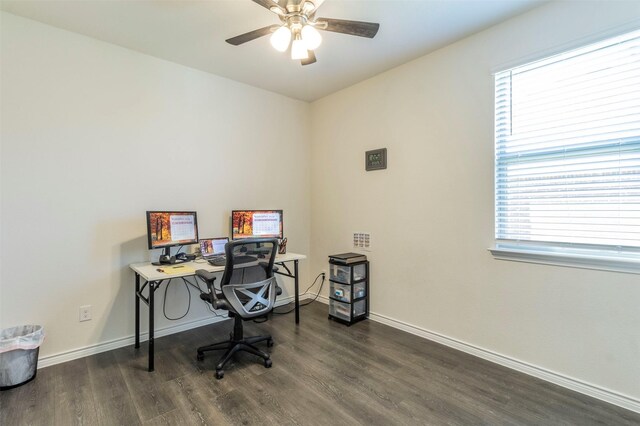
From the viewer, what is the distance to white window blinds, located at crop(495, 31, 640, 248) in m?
1.82

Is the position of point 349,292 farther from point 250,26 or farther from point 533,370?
point 250,26

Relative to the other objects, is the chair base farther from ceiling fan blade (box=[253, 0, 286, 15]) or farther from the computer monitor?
ceiling fan blade (box=[253, 0, 286, 15])

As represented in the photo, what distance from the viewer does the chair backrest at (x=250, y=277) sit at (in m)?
2.21

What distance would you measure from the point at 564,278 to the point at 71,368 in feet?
11.7

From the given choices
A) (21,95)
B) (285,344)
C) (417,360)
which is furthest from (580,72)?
(21,95)

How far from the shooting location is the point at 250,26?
91.4 inches

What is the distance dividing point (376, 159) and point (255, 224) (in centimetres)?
145

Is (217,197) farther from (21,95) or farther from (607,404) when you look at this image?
(607,404)

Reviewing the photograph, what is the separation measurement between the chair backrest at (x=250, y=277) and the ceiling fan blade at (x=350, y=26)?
4.90ft

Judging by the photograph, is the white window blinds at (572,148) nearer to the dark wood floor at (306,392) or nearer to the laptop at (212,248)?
the dark wood floor at (306,392)

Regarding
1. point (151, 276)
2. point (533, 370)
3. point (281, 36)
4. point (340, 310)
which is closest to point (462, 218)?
point (533, 370)

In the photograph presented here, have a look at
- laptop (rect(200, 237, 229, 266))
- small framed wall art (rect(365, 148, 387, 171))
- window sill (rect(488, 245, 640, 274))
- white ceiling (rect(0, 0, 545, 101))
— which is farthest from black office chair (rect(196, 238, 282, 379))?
window sill (rect(488, 245, 640, 274))

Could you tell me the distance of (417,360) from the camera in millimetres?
2379

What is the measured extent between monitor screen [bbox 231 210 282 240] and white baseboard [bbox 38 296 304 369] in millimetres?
937
